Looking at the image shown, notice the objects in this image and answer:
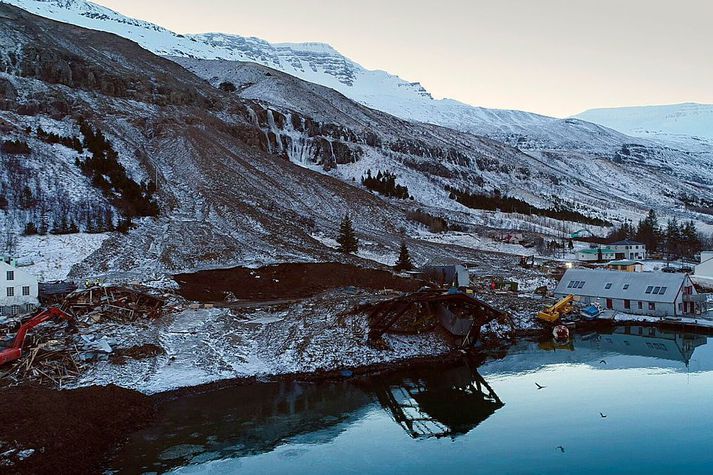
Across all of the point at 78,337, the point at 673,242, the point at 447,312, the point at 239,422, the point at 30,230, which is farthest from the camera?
the point at 673,242

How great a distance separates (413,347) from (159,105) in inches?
4300

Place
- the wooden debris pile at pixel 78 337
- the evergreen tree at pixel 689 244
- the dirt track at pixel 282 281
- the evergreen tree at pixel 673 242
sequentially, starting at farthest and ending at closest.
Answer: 1. the evergreen tree at pixel 673 242
2. the evergreen tree at pixel 689 244
3. the dirt track at pixel 282 281
4. the wooden debris pile at pixel 78 337

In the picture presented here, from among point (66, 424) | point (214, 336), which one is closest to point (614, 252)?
point (214, 336)

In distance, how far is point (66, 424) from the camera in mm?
27812

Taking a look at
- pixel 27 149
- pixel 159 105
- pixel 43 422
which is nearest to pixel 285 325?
pixel 43 422

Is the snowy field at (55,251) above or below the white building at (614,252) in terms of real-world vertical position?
above

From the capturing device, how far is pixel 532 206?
520 feet

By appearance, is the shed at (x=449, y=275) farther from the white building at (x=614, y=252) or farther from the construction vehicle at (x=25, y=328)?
the white building at (x=614, y=252)

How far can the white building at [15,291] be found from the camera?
140ft

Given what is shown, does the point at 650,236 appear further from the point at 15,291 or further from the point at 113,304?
the point at 15,291

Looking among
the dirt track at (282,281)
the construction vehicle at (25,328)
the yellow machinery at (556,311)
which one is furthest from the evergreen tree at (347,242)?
the construction vehicle at (25,328)

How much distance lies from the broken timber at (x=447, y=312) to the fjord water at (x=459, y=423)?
397 cm

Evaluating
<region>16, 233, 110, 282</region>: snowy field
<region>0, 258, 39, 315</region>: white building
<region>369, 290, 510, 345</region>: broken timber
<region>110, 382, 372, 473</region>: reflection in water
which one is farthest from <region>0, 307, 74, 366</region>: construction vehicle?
<region>369, 290, 510, 345</region>: broken timber

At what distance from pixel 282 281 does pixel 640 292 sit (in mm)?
35756
